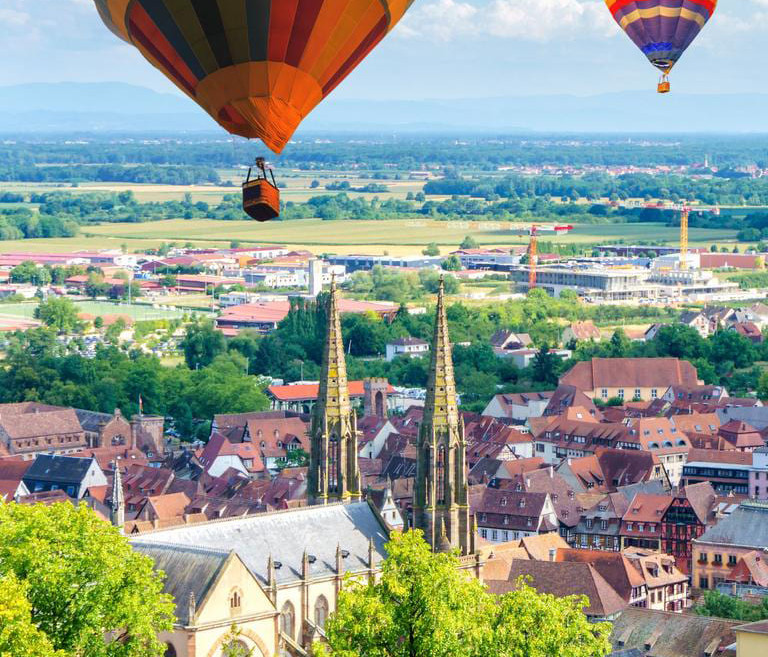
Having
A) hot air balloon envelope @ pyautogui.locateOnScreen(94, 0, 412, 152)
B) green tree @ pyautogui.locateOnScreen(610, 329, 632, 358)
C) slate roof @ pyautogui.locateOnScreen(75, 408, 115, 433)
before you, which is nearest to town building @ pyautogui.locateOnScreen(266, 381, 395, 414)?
slate roof @ pyautogui.locateOnScreen(75, 408, 115, 433)

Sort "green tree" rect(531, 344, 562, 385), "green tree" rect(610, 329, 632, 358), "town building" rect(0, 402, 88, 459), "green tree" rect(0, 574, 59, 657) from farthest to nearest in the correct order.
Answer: "green tree" rect(610, 329, 632, 358) → "green tree" rect(531, 344, 562, 385) → "town building" rect(0, 402, 88, 459) → "green tree" rect(0, 574, 59, 657)

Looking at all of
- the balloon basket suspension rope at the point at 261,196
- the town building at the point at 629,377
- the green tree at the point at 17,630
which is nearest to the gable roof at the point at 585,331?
the town building at the point at 629,377

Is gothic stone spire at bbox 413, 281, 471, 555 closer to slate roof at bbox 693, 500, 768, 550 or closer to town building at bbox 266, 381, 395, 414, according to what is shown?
slate roof at bbox 693, 500, 768, 550

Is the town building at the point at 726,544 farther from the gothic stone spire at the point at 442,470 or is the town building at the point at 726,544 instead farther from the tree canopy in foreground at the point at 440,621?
the tree canopy in foreground at the point at 440,621

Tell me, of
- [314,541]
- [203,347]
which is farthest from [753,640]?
[203,347]

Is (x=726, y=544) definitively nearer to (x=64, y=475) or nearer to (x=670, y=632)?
(x=670, y=632)

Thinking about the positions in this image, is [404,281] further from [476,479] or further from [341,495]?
[341,495]

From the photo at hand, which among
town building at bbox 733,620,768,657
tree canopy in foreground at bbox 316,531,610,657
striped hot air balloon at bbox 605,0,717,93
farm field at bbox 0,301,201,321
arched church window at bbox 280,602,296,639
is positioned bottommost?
farm field at bbox 0,301,201,321
